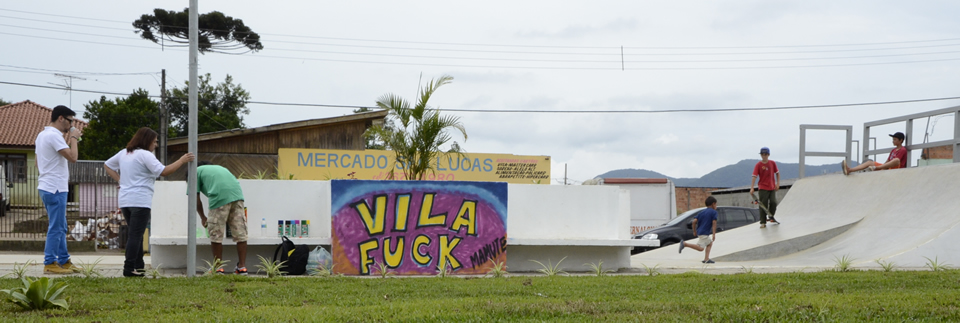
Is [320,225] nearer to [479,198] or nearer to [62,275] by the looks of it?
[479,198]

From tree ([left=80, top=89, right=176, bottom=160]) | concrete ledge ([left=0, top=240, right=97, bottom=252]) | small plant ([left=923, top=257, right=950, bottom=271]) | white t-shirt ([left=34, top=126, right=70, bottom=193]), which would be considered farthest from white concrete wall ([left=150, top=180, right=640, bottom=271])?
tree ([left=80, top=89, right=176, bottom=160])

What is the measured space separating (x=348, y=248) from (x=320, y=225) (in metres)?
0.63

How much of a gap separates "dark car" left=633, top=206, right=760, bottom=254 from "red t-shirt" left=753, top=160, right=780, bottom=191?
4.18 meters

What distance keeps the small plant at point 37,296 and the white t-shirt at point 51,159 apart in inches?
97.6

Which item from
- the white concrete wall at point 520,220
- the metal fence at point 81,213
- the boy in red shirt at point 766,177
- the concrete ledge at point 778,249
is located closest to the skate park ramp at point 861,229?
the concrete ledge at point 778,249

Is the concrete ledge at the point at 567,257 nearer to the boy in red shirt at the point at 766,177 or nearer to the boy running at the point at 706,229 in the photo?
the boy running at the point at 706,229

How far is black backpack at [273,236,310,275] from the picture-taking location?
28.6 feet

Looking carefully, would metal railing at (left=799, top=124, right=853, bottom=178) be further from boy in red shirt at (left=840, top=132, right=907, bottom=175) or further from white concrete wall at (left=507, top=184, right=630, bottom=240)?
white concrete wall at (left=507, top=184, right=630, bottom=240)

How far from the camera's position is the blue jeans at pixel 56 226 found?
7406 millimetres

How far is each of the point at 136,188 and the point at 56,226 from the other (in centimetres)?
92

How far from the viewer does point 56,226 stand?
7531mm

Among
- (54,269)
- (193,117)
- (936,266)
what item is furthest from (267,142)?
(936,266)

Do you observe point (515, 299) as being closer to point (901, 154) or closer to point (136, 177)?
point (136, 177)

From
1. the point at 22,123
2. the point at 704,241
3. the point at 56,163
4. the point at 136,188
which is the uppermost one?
the point at 22,123
